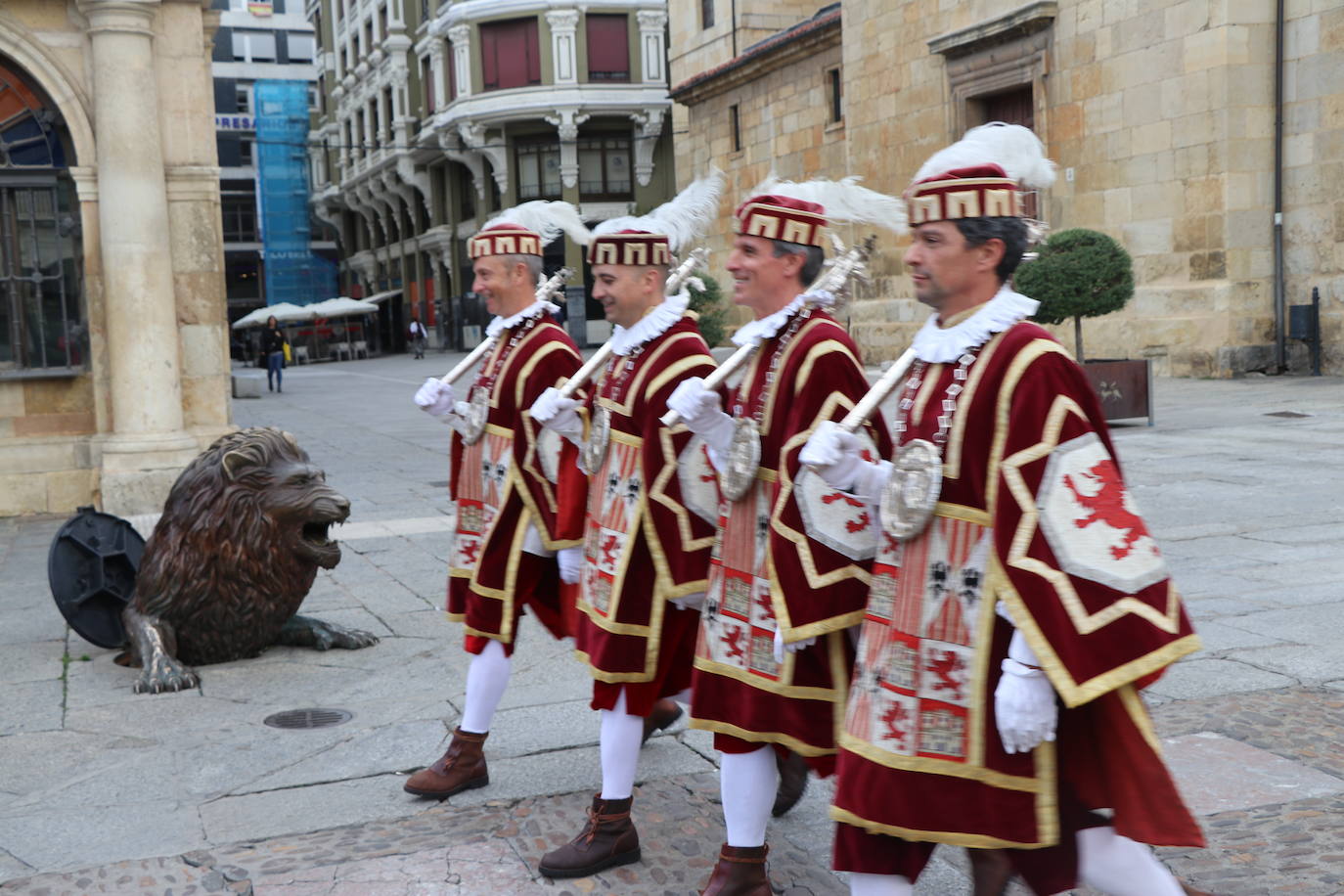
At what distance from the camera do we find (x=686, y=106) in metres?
31.6

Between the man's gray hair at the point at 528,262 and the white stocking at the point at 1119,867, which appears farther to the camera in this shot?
the man's gray hair at the point at 528,262

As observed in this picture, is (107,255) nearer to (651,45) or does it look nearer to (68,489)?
(68,489)

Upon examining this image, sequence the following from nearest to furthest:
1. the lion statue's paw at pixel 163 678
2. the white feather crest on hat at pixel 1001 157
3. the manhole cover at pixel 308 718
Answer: the white feather crest on hat at pixel 1001 157, the manhole cover at pixel 308 718, the lion statue's paw at pixel 163 678

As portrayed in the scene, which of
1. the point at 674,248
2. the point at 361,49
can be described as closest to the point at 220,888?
the point at 674,248

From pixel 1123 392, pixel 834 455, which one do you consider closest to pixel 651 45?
pixel 1123 392

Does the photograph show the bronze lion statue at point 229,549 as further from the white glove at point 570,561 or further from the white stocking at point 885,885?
the white stocking at point 885,885

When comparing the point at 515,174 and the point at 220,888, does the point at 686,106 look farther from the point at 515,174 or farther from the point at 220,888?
the point at 220,888

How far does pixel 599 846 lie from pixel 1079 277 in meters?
10.9

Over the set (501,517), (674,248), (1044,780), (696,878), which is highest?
(674,248)

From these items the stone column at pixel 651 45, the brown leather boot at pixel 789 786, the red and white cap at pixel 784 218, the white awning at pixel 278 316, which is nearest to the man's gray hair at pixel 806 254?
the red and white cap at pixel 784 218

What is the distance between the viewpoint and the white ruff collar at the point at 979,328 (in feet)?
8.62

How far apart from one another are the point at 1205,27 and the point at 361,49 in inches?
1685

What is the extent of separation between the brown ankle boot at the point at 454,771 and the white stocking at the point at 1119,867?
220cm

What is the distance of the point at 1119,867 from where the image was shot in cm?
255
